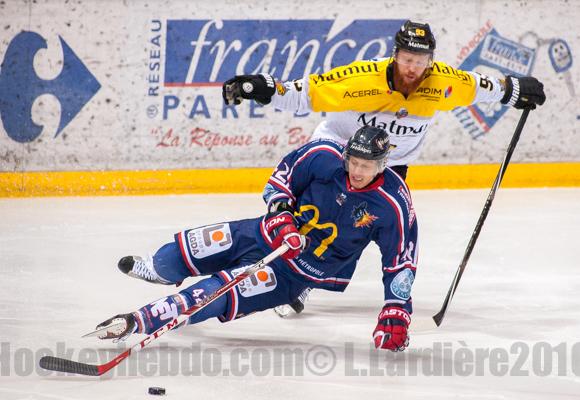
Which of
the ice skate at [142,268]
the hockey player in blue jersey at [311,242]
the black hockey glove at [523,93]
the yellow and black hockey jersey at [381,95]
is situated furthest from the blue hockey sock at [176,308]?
the black hockey glove at [523,93]

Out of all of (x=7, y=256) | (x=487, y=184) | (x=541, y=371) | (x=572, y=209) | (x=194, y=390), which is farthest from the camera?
(x=487, y=184)

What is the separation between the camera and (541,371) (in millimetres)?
3779

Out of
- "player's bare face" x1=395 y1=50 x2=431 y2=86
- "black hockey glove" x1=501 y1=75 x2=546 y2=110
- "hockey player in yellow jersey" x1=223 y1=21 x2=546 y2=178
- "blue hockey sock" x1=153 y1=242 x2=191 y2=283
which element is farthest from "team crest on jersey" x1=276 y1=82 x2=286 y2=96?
"black hockey glove" x1=501 y1=75 x2=546 y2=110

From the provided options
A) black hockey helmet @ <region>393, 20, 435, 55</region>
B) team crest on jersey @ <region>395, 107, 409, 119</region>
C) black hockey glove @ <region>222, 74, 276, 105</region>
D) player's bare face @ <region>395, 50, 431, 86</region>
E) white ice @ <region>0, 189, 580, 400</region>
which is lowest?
white ice @ <region>0, 189, 580, 400</region>

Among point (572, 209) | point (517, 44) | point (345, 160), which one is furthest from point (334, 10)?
point (345, 160)

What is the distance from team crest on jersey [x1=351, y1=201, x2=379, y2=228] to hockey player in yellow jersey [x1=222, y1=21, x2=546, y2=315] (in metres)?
0.62

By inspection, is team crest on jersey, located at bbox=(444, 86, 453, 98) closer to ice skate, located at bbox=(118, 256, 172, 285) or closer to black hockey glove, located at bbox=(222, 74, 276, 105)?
black hockey glove, located at bbox=(222, 74, 276, 105)

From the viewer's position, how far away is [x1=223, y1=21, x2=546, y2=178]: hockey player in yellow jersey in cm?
423

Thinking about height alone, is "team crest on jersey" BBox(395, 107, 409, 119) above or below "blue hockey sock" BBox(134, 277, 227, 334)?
above

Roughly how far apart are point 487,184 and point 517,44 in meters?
0.96

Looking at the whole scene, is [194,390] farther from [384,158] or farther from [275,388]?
[384,158]

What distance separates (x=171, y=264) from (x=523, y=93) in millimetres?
1647

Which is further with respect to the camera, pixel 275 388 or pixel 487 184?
pixel 487 184

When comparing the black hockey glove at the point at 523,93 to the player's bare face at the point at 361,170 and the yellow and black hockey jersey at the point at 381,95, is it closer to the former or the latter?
the yellow and black hockey jersey at the point at 381,95
